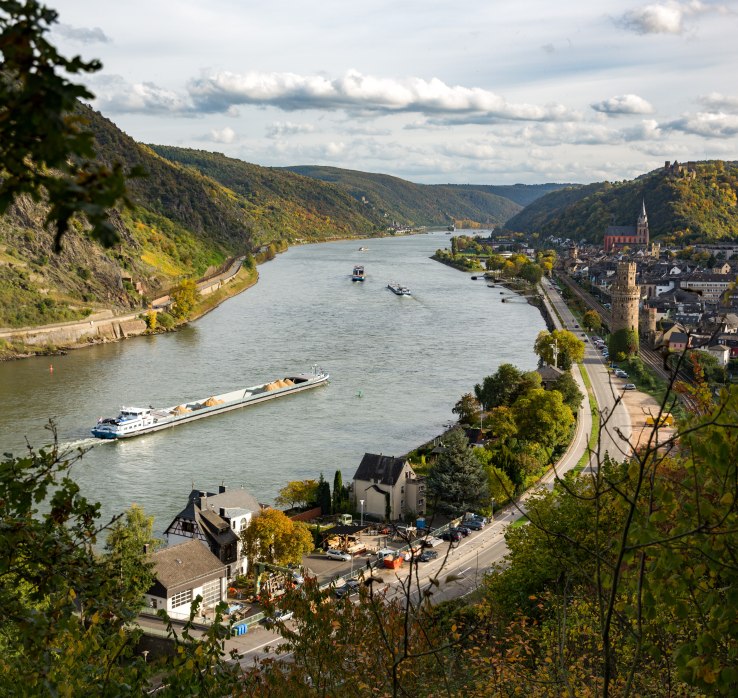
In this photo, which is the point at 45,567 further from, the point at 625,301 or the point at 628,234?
the point at 628,234

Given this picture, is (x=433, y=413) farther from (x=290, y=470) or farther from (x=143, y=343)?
(x=143, y=343)

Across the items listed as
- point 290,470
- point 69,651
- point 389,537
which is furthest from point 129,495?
point 69,651

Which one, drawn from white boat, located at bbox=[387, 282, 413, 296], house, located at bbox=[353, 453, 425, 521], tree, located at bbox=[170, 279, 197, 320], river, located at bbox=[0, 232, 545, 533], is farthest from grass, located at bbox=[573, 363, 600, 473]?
white boat, located at bbox=[387, 282, 413, 296]

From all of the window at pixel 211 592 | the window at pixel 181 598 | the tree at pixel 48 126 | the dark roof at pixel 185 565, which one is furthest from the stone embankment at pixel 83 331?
the tree at pixel 48 126

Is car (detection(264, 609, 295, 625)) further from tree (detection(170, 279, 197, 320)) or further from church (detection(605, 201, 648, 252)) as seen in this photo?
church (detection(605, 201, 648, 252))

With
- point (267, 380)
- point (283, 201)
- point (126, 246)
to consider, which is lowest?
point (267, 380)

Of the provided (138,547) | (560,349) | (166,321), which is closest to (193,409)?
(138,547)
